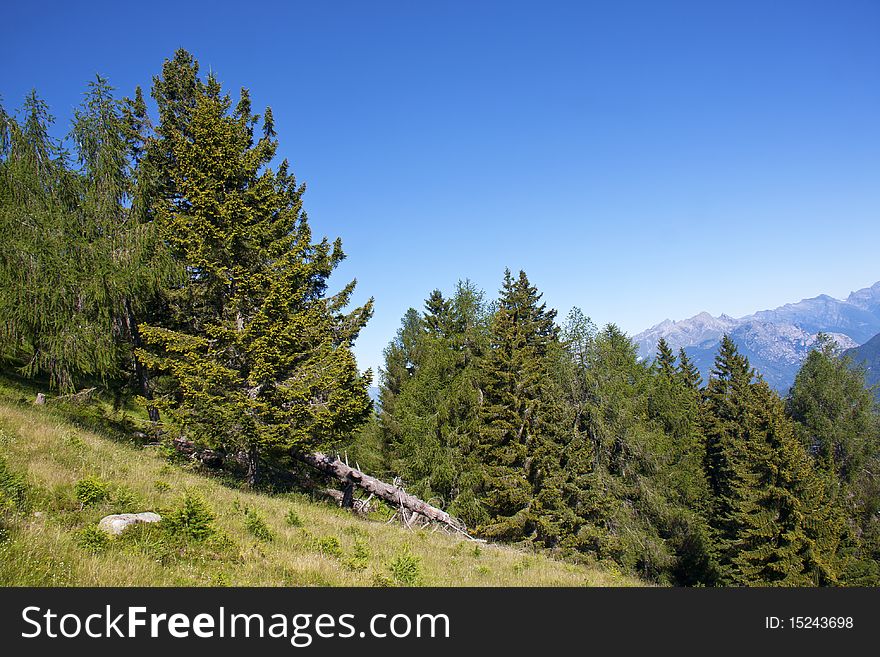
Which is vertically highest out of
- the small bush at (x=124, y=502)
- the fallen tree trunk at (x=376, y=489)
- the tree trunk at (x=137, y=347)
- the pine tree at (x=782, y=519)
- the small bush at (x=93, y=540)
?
the tree trunk at (x=137, y=347)

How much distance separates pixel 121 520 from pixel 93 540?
98 centimetres

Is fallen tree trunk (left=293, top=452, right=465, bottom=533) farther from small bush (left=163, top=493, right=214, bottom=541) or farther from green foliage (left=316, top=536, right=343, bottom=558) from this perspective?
small bush (left=163, top=493, right=214, bottom=541)

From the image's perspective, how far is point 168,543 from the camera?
7082 millimetres

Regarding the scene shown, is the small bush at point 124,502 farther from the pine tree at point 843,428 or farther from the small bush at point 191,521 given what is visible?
the pine tree at point 843,428

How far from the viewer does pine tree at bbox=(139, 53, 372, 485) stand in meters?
13.9

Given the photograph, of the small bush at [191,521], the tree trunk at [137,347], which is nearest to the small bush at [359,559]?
the small bush at [191,521]

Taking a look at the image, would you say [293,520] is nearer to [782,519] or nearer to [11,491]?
[11,491]

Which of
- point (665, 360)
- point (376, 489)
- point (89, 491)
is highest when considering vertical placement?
point (665, 360)

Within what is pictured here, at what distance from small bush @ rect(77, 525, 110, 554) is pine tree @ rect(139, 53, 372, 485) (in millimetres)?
6840

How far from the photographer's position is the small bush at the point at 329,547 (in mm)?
9125

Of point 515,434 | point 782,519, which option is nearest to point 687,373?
point 782,519

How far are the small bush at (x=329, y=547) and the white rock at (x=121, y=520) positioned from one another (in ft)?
10.0

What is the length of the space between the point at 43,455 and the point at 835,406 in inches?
2134
